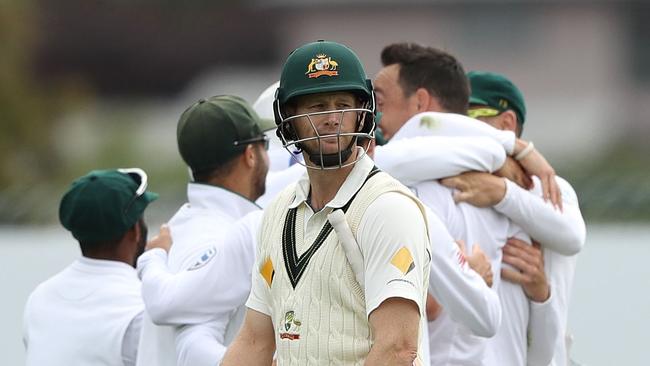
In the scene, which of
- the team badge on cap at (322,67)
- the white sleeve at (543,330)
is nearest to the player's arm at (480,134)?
the white sleeve at (543,330)

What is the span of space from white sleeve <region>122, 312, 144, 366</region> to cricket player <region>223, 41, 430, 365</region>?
135 centimetres

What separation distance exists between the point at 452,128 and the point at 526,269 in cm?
56

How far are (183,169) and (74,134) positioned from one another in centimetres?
565

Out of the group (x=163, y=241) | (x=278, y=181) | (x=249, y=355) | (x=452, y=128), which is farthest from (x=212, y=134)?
(x=249, y=355)

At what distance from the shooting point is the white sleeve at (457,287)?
183 inches

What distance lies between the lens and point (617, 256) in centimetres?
799

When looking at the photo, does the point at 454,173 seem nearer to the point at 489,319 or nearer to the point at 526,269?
the point at 526,269

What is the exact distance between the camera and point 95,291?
5348mm

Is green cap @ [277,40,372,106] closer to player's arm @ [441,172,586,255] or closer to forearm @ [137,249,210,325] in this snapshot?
forearm @ [137,249,210,325]

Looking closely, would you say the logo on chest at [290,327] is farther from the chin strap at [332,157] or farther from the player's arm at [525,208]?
the player's arm at [525,208]

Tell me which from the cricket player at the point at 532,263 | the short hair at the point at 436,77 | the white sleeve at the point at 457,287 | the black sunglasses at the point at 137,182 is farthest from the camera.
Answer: the short hair at the point at 436,77

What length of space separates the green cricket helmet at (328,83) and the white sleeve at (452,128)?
148cm

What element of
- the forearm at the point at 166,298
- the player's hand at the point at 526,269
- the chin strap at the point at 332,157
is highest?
the chin strap at the point at 332,157

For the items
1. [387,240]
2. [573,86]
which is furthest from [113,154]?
[387,240]
